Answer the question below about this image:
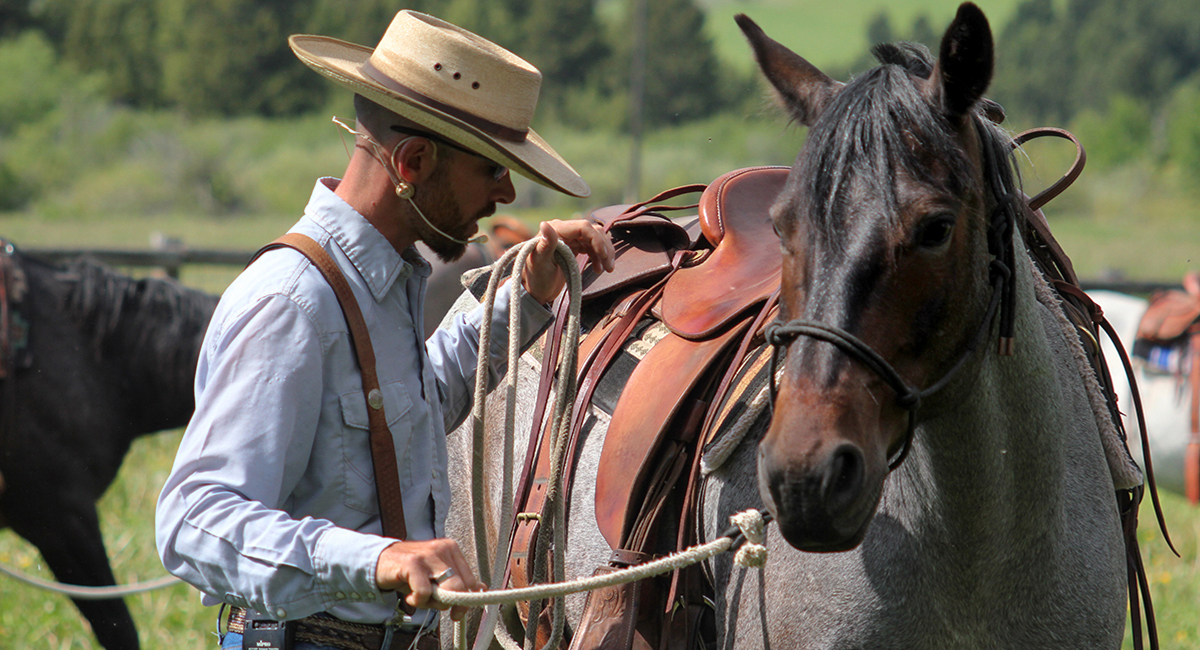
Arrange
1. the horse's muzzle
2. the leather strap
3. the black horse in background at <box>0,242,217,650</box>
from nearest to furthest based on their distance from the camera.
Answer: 1. the horse's muzzle
2. the black horse in background at <box>0,242,217,650</box>
3. the leather strap

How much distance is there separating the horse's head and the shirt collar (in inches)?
27.1

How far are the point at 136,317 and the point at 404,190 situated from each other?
3.55m

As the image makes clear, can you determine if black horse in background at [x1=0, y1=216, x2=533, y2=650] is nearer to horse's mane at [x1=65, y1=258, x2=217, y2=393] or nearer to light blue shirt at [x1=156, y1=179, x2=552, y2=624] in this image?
horse's mane at [x1=65, y1=258, x2=217, y2=393]

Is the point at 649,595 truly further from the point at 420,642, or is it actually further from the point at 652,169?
the point at 652,169

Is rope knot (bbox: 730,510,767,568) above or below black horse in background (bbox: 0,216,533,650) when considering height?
above

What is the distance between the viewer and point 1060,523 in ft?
5.88

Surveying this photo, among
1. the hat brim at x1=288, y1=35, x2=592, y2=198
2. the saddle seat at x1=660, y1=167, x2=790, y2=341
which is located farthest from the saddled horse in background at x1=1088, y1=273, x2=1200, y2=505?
the hat brim at x1=288, y1=35, x2=592, y2=198

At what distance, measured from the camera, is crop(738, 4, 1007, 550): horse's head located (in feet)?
4.51

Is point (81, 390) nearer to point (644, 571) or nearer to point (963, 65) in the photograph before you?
point (644, 571)

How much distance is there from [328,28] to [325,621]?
60.6 metres

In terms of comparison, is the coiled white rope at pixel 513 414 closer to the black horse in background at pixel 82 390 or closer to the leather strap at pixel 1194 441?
the black horse in background at pixel 82 390

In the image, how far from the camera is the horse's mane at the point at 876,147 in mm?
1451

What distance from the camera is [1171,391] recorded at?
20.5 ft

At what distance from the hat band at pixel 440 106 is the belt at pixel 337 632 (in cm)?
90
